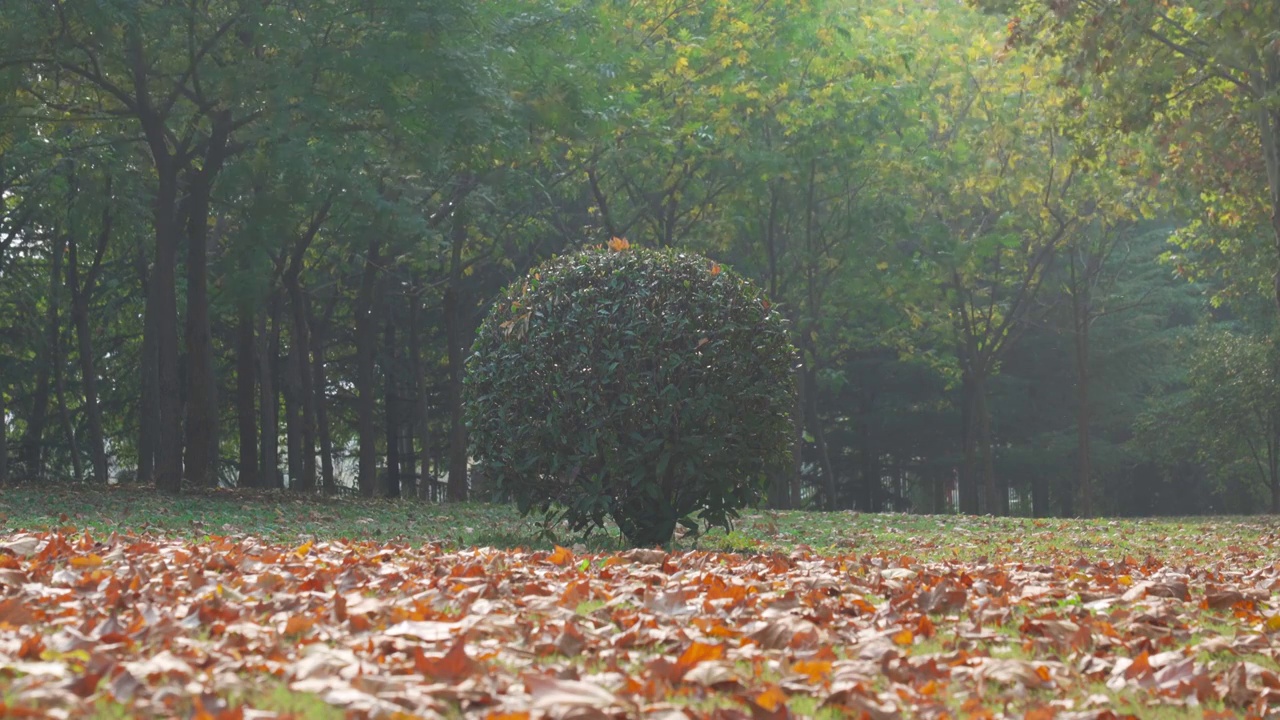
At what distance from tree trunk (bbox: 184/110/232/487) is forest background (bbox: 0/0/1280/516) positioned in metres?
0.07

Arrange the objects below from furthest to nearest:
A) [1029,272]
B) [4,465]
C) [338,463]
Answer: [338,463], [1029,272], [4,465]

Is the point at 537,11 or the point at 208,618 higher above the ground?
the point at 537,11

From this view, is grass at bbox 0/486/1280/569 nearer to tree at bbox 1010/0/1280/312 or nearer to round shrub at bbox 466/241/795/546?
round shrub at bbox 466/241/795/546

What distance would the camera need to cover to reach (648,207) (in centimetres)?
2872

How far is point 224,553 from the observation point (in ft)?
26.4

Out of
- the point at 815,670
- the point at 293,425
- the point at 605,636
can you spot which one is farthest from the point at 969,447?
the point at 815,670

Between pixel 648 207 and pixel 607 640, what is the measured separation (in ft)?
78.9

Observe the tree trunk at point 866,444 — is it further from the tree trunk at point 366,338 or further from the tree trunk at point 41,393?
the tree trunk at point 41,393

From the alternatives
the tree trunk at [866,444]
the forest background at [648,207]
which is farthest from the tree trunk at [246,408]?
the tree trunk at [866,444]

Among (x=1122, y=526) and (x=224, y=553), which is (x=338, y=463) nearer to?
(x=1122, y=526)

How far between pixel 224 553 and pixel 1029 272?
28322 mm

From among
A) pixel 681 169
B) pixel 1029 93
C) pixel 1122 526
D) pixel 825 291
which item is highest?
pixel 1029 93

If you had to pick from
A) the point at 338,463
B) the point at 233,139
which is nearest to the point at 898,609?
the point at 233,139

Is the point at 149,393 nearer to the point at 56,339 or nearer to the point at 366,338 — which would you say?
the point at 56,339
